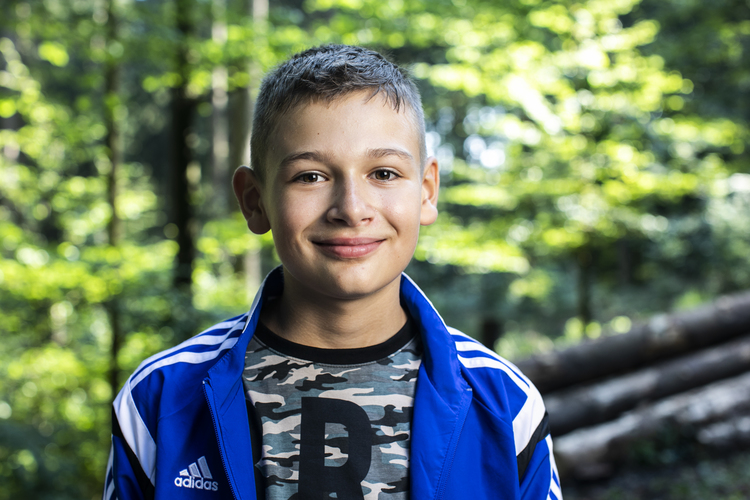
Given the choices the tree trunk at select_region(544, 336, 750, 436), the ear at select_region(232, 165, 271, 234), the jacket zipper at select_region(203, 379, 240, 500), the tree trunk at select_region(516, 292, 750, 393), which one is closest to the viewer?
the jacket zipper at select_region(203, 379, 240, 500)

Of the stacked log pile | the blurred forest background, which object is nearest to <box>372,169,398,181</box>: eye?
the blurred forest background

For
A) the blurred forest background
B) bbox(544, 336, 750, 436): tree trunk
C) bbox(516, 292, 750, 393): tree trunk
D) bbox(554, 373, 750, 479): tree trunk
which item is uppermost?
the blurred forest background

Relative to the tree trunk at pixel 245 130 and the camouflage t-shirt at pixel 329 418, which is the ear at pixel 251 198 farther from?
the tree trunk at pixel 245 130

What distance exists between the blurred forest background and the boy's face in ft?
13.1

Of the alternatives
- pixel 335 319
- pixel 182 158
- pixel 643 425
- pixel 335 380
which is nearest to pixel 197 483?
pixel 335 380

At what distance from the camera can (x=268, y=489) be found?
1344 mm

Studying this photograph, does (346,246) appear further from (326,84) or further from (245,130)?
(245,130)

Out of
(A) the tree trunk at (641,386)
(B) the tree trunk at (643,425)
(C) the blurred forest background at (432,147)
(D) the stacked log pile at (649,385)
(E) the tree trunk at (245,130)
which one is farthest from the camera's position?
(E) the tree trunk at (245,130)

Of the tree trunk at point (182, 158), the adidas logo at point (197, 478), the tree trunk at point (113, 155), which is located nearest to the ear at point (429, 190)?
the adidas logo at point (197, 478)

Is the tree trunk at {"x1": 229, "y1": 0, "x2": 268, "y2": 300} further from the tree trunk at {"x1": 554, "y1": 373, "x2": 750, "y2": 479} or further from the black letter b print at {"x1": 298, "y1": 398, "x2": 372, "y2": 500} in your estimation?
the black letter b print at {"x1": 298, "y1": 398, "x2": 372, "y2": 500}

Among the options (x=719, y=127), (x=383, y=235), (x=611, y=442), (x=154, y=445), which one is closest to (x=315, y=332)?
(x=383, y=235)

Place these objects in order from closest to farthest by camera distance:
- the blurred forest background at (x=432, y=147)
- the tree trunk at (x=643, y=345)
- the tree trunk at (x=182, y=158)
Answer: the tree trunk at (x=643, y=345)
the blurred forest background at (x=432, y=147)
the tree trunk at (x=182, y=158)

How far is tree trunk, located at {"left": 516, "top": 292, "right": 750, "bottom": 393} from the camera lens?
557cm

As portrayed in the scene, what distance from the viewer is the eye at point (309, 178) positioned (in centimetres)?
140
